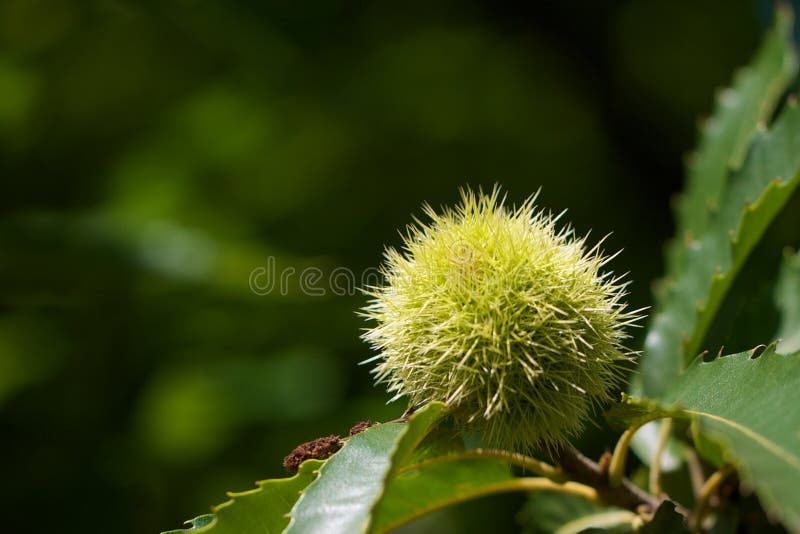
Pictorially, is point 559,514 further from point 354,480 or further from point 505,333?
point 354,480

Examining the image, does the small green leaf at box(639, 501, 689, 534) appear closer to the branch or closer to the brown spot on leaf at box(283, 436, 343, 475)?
the branch

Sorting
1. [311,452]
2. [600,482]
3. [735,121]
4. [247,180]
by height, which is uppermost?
[247,180]

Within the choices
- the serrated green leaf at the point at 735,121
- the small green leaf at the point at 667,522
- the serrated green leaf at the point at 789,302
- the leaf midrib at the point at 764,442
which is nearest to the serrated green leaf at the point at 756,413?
the leaf midrib at the point at 764,442

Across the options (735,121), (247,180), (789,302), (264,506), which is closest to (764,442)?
(264,506)

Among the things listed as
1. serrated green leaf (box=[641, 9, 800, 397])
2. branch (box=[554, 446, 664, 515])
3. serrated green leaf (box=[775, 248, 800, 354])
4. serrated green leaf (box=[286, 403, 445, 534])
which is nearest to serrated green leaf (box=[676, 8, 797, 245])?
serrated green leaf (box=[641, 9, 800, 397])

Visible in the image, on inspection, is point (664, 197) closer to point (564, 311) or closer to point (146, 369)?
point (146, 369)

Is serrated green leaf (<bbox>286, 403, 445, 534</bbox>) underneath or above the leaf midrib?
above
